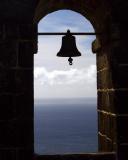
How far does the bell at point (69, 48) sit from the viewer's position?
696 cm

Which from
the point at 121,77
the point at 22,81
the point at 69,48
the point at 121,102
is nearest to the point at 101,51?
the point at 69,48

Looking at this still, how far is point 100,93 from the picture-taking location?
745 cm

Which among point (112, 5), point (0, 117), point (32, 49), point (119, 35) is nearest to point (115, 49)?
point (119, 35)

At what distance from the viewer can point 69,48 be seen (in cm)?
703

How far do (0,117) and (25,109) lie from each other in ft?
1.16

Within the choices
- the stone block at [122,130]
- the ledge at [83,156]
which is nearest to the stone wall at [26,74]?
the stone block at [122,130]

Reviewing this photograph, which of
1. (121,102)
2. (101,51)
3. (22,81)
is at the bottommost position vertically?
(121,102)

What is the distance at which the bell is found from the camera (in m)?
6.96

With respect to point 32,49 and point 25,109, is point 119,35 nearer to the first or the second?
point 32,49

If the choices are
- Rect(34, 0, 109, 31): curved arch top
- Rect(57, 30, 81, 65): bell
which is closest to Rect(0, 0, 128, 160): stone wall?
Rect(34, 0, 109, 31): curved arch top

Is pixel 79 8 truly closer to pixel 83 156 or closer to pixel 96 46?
pixel 96 46

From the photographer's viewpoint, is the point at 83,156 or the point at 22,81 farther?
the point at 83,156

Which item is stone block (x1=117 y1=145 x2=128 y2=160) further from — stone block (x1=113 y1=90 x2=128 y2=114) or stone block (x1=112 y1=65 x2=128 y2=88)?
stone block (x1=112 y1=65 x2=128 y2=88)

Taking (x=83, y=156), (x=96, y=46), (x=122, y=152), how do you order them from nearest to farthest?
1. (x=122, y=152)
2. (x=83, y=156)
3. (x=96, y=46)
